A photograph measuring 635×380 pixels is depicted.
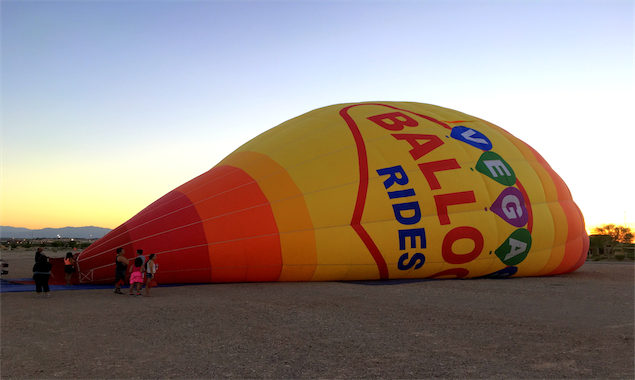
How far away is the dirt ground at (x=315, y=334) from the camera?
14.1 feet

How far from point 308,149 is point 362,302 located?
4.28 metres

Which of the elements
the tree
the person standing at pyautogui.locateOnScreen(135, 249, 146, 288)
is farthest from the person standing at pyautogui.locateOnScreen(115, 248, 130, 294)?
the tree

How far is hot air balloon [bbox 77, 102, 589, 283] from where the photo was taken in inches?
373

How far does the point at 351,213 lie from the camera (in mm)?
9906

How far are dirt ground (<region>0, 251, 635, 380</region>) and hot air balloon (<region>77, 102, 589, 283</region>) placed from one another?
2.68 feet

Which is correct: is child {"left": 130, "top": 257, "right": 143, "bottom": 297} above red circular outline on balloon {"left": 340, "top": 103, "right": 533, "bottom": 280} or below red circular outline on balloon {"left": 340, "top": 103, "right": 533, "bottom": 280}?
below

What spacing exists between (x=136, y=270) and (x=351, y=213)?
15.0ft

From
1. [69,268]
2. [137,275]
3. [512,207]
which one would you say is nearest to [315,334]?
[137,275]

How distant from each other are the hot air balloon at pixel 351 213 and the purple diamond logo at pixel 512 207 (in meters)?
0.03

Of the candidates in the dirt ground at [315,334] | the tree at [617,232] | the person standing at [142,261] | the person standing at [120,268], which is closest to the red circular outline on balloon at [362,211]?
the dirt ground at [315,334]

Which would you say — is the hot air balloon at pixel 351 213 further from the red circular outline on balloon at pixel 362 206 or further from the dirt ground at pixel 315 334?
the dirt ground at pixel 315 334

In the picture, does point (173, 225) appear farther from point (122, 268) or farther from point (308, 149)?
point (308, 149)

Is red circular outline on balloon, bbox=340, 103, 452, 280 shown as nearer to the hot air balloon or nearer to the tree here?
the hot air balloon

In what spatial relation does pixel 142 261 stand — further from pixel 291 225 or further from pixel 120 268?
pixel 291 225
